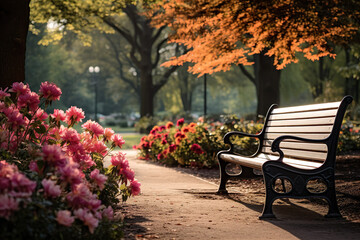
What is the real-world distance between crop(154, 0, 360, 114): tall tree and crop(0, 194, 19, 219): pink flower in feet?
20.5

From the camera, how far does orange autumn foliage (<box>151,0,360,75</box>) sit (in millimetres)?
8469

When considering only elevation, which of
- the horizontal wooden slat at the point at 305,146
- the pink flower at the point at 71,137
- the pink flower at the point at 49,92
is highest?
the pink flower at the point at 49,92

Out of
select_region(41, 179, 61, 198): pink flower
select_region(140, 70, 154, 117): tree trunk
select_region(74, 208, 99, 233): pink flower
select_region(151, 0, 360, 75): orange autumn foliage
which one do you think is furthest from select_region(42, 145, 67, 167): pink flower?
select_region(140, 70, 154, 117): tree trunk

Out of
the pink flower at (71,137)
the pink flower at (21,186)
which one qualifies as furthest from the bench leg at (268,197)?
the pink flower at (21,186)

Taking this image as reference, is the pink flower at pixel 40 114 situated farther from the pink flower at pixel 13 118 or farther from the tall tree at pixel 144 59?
the tall tree at pixel 144 59

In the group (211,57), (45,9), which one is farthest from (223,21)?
(45,9)

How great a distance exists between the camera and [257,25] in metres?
8.66

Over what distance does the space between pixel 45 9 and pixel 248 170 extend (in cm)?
1280

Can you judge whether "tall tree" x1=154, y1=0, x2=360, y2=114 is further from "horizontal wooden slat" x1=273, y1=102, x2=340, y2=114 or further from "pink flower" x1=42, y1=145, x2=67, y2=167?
"pink flower" x1=42, y1=145, x2=67, y2=167

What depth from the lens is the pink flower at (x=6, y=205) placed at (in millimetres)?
2879

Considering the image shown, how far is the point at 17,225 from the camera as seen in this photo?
2.96m

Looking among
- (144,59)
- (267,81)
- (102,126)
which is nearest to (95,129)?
(102,126)

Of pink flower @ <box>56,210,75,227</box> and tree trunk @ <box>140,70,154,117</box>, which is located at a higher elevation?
tree trunk @ <box>140,70,154,117</box>

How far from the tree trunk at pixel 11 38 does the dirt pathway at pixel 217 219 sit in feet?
8.27
